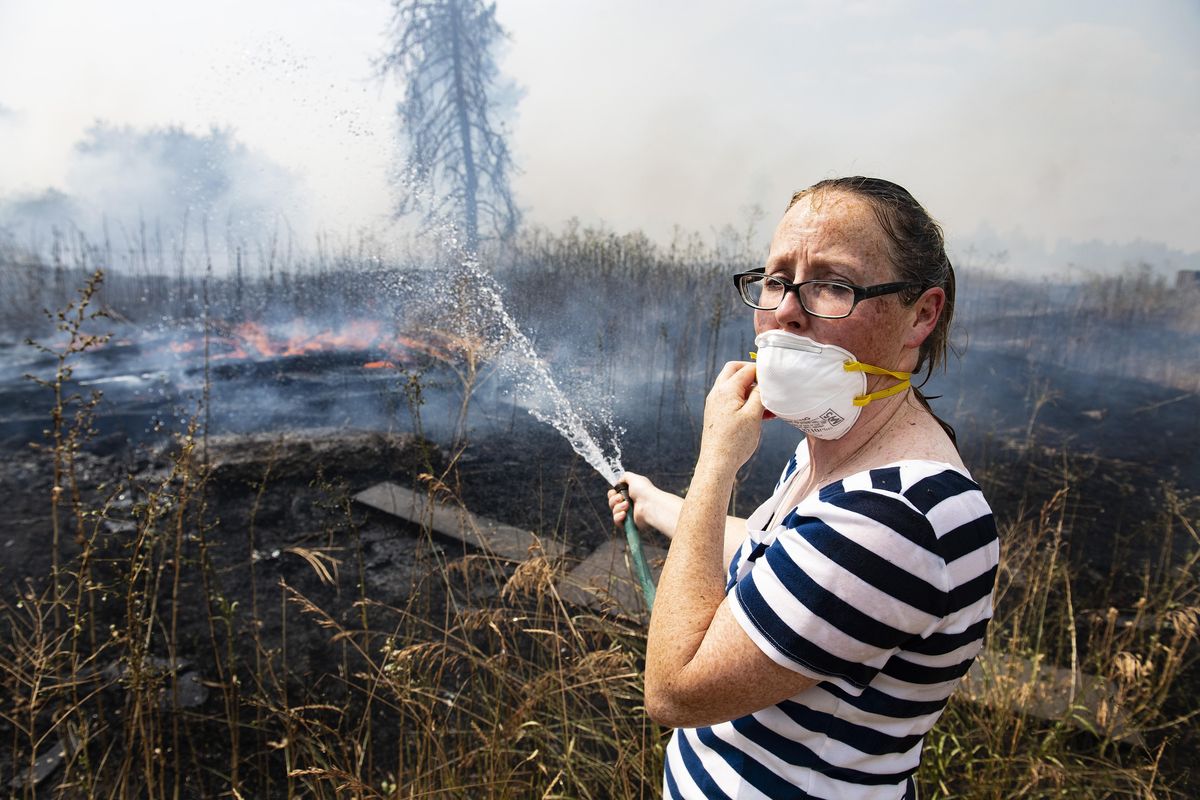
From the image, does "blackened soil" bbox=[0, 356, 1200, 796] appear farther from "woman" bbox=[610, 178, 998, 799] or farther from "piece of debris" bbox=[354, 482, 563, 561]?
"woman" bbox=[610, 178, 998, 799]

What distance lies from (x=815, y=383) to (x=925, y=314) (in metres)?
0.28

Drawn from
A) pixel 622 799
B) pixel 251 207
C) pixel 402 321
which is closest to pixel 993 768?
pixel 622 799

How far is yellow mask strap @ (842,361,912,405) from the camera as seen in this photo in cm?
121

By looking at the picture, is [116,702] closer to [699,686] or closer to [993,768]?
[699,686]

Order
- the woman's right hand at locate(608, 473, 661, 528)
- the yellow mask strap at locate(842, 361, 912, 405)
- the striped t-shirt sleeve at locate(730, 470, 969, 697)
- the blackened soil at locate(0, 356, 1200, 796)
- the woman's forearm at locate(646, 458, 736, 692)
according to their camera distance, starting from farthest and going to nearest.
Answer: the blackened soil at locate(0, 356, 1200, 796), the woman's right hand at locate(608, 473, 661, 528), the yellow mask strap at locate(842, 361, 912, 405), the woman's forearm at locate(646, 458, 736, 692), the striped t-shirt sleeve at locate(730, 470, 969, 697)

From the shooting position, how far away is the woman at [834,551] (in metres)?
0.96

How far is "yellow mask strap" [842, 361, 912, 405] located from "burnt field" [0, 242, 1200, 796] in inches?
53.4

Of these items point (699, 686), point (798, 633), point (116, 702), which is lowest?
point (116, 702)

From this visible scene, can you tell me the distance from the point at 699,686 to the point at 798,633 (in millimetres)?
210

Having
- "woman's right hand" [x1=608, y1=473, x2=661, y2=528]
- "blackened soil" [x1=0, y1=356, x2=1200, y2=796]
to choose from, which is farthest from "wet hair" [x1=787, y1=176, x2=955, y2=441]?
"blackened soil" [x1=0, y1=356, x2=1200, y2=796]

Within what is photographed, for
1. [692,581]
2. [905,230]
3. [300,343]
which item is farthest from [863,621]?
[300,343]

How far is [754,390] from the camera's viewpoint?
136 cm

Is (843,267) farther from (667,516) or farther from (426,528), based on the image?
(426,528)

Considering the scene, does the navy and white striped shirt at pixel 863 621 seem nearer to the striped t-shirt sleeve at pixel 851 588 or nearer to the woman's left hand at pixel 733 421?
the striped t-shirt sleeve at pixel 851 588
